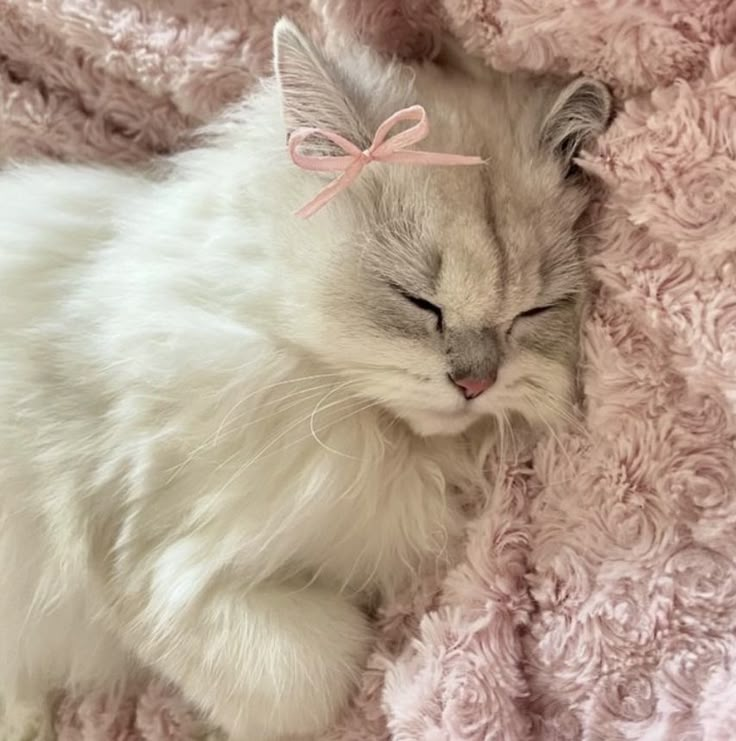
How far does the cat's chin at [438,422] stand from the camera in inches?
42.1

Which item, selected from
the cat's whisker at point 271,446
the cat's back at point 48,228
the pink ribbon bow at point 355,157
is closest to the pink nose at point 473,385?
the cat's whisker at point 271,446

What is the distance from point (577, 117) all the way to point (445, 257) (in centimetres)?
22

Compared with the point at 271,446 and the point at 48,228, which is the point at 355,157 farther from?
the point at 48,228

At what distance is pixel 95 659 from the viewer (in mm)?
1244

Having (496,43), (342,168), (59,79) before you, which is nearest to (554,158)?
(496,43)

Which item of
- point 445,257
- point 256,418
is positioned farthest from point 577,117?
point 256,418

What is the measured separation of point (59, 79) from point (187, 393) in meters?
0.64

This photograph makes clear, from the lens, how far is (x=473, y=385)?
1.02m

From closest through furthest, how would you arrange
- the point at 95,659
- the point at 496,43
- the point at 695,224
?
the point at 695,224 < the point at 496,43 < the point at 95,659

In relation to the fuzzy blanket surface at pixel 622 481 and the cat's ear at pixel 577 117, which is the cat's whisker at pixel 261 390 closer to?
the fuzzy blanket surface at pixel 622 481

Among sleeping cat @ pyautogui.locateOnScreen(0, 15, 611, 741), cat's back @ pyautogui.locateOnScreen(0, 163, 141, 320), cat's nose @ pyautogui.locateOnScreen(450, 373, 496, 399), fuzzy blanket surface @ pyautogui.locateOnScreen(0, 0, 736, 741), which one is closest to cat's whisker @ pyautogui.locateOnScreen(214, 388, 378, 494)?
sleeping cat @ pyautogui.locateOnScreen(0, 15, 611, 741)

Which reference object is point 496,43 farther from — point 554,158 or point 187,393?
point 187,393

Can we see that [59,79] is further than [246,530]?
Yes

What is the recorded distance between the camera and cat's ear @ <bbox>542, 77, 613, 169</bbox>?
3.42ft
